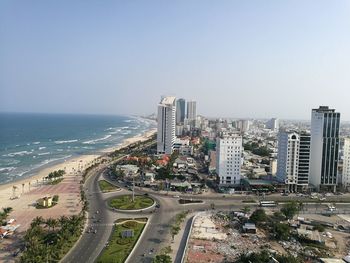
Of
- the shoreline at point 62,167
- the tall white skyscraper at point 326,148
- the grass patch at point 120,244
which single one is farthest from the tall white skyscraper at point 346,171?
the shoreline at point 62,167

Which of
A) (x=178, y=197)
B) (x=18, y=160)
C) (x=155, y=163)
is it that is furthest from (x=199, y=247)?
(x=18, y=160)

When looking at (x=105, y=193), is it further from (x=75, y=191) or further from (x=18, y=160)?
(x=18, y=160)

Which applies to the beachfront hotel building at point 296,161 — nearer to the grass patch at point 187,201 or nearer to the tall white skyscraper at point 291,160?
the tall white skyscraper at point 291,160

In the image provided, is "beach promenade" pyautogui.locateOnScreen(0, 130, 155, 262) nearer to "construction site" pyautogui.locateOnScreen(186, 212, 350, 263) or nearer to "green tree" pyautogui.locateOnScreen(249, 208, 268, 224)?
"construction site" pyautogui.locateOnScreen(186, 212, 350, 263)

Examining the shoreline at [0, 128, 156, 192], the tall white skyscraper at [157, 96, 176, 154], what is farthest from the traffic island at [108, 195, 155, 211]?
the tall white skyscraper at [157, 96, 176, 154]

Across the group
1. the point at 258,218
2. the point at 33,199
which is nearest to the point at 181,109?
the point at 33,199
